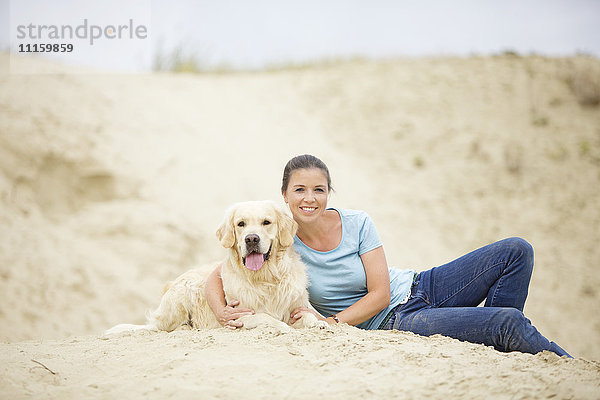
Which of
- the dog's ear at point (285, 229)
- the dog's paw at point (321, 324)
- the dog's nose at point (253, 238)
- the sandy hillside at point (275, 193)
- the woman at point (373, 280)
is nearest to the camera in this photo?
the sandy hillside at point (275, 193)

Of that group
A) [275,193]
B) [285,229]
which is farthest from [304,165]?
[275,193]

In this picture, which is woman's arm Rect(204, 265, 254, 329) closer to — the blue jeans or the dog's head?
the dog's head

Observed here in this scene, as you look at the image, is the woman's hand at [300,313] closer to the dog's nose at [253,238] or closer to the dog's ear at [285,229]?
the dog's ear at [285,229]

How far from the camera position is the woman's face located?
11.6ft

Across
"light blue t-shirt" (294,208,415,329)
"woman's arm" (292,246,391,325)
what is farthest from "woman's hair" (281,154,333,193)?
"woman's arm" (292,246,391,325)

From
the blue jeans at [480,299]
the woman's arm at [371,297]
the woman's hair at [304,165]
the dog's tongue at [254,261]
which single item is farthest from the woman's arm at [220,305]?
the blue jeans at [480,299]

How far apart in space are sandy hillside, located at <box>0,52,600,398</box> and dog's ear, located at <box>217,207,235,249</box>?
71 cm

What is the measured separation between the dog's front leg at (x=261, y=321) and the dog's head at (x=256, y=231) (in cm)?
35

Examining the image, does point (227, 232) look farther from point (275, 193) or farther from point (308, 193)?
point (275, 193)

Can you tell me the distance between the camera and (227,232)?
11.9 ft

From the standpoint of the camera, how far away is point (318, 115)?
13594 mm

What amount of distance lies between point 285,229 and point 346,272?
1.81ft

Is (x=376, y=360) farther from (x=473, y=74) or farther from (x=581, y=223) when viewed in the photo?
(x=473, y=74)

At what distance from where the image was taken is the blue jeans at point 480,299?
10.2ft
